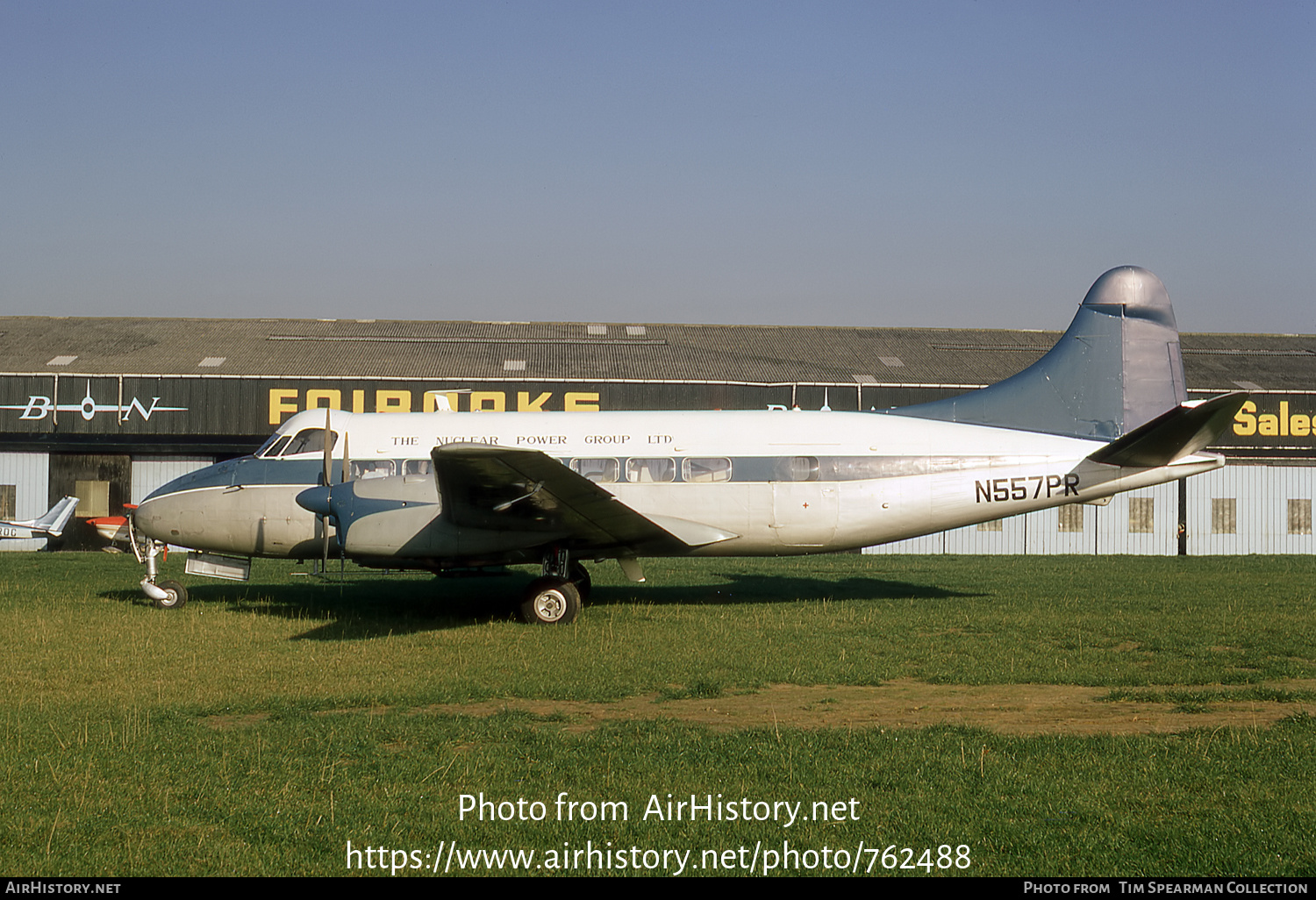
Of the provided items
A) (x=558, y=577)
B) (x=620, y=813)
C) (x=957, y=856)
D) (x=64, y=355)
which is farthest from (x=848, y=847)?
(x=64, y=355)

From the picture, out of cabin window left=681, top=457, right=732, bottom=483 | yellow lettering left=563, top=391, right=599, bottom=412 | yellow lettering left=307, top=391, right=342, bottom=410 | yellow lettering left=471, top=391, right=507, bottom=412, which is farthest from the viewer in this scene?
yellow lettering left=563, top=391, right=599, bottom=412

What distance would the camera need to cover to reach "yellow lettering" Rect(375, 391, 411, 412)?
3528 cm

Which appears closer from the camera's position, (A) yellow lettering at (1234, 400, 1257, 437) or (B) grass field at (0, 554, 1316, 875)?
(B) grass field at (0, 554, 1316, 875)

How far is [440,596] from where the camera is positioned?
19.9m

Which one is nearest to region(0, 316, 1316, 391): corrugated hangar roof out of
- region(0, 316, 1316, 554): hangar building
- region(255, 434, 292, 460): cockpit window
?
region(0, 316, 1316, 554): hangar building

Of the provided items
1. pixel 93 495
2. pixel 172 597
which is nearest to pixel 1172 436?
pixel 172 597

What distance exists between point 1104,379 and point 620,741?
12.4 m

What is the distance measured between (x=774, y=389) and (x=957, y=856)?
29911 millimetres

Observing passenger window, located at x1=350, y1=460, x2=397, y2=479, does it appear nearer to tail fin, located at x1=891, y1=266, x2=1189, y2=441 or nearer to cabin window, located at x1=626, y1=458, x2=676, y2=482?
cabin window, located at x1=626, y1=458, x2=676, y2=482

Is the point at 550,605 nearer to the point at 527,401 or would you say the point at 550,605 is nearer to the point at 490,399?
the point at 527,401

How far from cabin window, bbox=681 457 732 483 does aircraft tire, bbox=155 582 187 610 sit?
8645 millimetres

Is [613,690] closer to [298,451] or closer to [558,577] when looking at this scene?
[558,577]

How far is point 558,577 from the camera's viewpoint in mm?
16438

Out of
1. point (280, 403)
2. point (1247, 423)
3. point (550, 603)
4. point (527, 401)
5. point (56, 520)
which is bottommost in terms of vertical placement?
point (550, 603)
